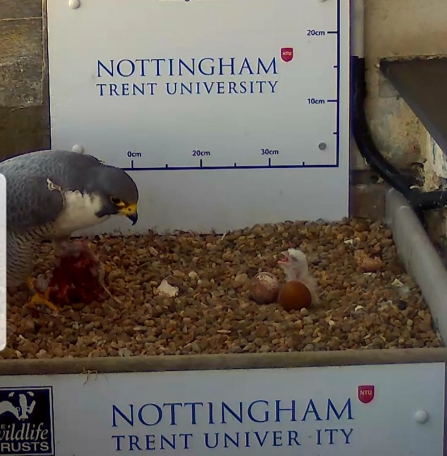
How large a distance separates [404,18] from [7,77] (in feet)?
4.13

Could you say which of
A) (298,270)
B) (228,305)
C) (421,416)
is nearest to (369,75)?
(298,270)

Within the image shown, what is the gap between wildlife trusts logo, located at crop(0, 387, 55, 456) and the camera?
178cm

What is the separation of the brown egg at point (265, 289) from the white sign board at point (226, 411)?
0.42 meters

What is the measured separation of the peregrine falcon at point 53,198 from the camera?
2.09 m

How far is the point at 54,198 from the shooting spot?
2.09 metres

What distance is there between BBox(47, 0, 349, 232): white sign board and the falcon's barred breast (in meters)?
0.41

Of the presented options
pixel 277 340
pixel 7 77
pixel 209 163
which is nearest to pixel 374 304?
pixel 277 340

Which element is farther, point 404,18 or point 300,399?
point 404,18

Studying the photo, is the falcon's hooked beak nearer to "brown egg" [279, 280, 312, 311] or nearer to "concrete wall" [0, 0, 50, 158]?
"brown egg" [279, 280, 312, 311]

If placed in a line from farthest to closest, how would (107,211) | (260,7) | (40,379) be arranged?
(260,7), (107,211), (40,379)

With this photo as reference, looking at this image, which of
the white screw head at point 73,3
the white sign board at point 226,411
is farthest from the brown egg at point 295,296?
the white screw head at point 73,3

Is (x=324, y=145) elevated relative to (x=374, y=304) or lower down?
elevated

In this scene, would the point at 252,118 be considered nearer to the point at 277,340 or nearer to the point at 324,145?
the point at 324,145

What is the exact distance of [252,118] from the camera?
8.50 ft
